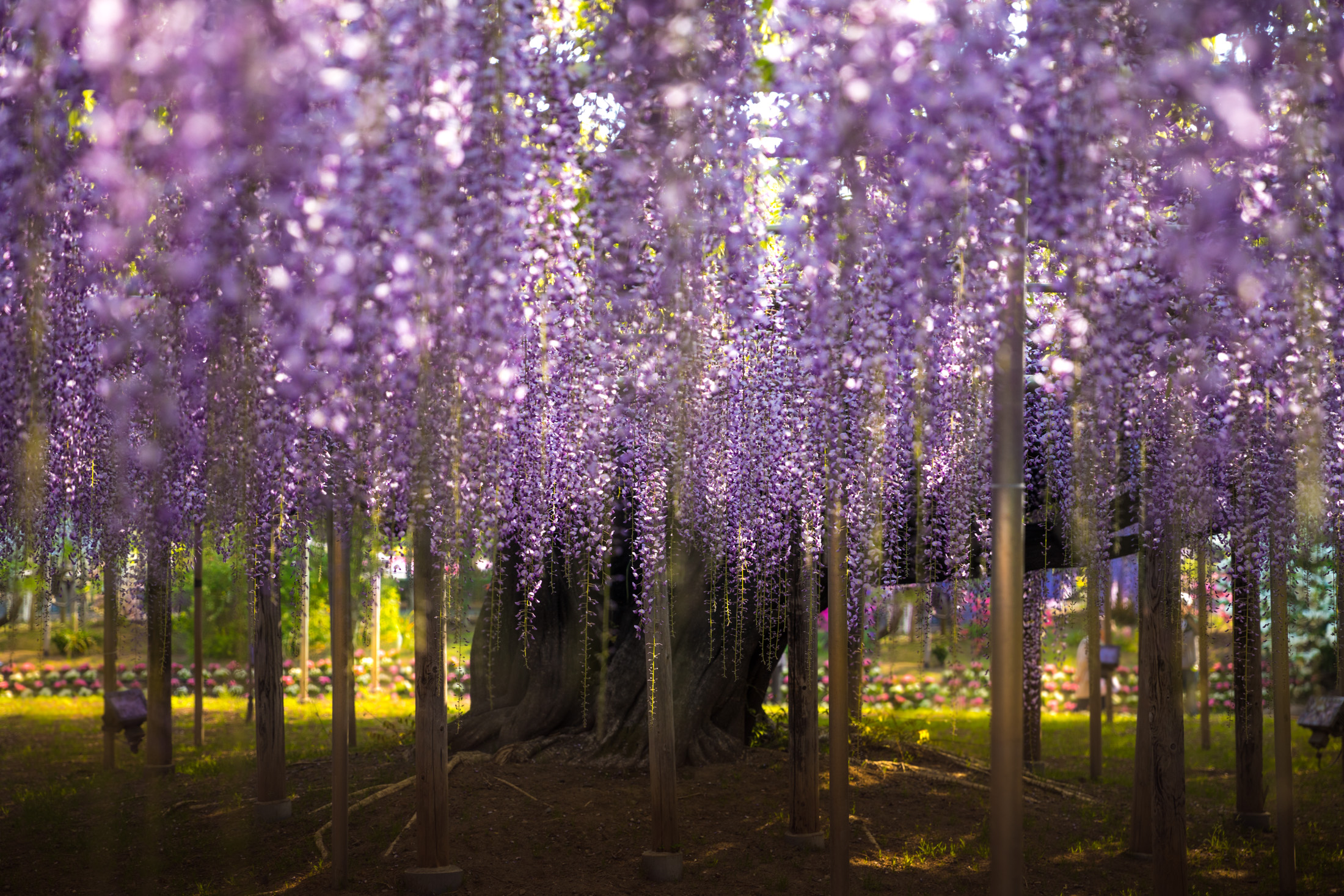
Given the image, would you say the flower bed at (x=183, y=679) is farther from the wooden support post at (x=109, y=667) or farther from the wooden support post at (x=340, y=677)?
the wooden support post at (x=340, y=677)

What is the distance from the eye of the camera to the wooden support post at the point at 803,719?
6508 millimetres

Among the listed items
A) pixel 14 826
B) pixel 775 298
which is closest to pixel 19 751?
pixel 14 826

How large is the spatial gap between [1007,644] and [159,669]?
24.2ft

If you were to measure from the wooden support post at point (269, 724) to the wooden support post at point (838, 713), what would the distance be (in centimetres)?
392

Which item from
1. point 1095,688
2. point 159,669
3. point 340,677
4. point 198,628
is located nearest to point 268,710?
point 159,669

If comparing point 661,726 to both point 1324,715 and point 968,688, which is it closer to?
point 1324,715

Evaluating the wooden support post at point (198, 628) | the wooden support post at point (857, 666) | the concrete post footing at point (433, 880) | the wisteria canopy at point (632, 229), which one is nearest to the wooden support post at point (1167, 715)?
the wisteria canopy at point (632, 229)

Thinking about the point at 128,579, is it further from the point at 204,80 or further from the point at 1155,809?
the point at 1155,809

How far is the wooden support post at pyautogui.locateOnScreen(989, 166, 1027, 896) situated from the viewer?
326 cm

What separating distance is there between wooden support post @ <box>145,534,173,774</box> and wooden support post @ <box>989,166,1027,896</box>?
635 cm

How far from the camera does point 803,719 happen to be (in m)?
6.55

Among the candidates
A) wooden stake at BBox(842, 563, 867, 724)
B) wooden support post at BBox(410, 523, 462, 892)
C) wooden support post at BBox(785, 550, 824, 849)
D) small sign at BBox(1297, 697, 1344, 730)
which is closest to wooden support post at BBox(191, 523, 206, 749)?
wooden support post at BBox(410, 523, 462, 892)

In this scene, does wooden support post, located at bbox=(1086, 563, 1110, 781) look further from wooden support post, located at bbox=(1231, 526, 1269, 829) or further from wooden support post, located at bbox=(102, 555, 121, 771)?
wooden support post, located at bbox=(102, 555, 121, 771)

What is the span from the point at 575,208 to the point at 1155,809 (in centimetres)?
424
